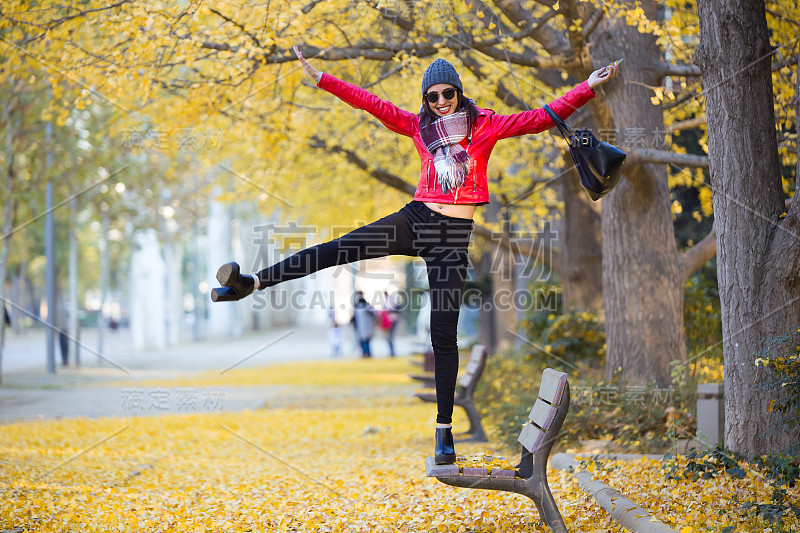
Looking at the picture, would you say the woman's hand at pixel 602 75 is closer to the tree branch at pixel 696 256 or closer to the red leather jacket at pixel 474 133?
the red leather jacket at pixel 474 133

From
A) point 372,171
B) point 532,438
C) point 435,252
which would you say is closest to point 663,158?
point 435,252

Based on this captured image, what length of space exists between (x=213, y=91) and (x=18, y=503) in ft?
15.8

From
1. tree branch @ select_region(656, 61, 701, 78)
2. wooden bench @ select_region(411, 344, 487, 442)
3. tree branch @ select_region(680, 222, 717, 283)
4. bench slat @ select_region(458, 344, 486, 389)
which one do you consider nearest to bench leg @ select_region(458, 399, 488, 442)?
wooden bench @ select_region(411, 344, 487, 442)

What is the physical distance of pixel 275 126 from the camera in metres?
10.3

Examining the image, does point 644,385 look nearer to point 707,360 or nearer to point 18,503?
point 707,360

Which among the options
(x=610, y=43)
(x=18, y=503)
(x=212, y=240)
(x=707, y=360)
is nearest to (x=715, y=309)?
(x=707, y=360)

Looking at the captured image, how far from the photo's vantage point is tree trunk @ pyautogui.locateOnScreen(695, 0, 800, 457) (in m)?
5.46

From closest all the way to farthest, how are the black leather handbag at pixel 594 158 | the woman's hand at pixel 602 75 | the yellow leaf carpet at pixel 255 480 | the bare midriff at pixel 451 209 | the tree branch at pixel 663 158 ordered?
the woman's hand at pixel 602 75 → the black leather handbag at pixel 594 158 → the bare midriff at pixel 451 209 → the yellow leaf carpet at pixel 255 480 → the tree branch at pixel 663 158

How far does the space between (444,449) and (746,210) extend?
276 centimetres

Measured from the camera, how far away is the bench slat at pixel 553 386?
A: 452 centimetres

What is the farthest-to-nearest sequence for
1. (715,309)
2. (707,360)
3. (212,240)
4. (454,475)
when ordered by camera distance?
1. (212,240)
2. (715,309)
3. (707,360)
4. (454,475)

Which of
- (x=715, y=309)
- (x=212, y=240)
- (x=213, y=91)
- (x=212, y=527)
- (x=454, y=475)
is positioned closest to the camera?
(x=454, y=475)

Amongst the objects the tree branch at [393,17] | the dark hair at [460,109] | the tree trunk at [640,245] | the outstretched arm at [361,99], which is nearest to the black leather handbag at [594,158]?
the dark hair at [460,109]

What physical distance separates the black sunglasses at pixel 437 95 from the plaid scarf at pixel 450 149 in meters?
0.11
